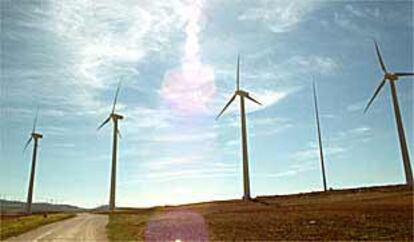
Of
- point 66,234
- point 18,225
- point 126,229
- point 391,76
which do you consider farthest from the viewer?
point 391,76

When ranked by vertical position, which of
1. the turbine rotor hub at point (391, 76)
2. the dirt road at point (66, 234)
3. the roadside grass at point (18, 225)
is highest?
the turbine rotor hub at point (391, 76)

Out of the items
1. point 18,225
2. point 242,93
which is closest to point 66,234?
point 18,225

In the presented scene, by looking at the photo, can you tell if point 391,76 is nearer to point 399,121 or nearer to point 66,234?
point 399,121

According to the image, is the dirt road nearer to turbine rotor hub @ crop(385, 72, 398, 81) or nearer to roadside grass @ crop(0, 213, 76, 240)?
roadside grass @ crop(0, 213, 76, 240)

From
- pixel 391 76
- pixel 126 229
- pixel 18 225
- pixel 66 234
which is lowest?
pixel 66 234

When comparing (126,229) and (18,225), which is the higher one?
(18,225)

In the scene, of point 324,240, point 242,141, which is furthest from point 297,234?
point 242,141

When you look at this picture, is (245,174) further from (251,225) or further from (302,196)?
(251,225)

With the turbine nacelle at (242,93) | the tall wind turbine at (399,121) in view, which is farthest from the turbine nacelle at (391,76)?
the turbine nacelle at (242,93)

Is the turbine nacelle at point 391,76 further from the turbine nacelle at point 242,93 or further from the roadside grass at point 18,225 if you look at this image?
the roadside grass at point 18,225

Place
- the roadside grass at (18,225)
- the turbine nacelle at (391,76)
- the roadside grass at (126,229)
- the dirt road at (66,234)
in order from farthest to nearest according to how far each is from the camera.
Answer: the turbine nacelle at (391,76), the roadside grass at (18,225), the dirt road at (66,234), the roadside grass at (126,229)

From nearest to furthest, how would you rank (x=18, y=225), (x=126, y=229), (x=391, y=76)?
(x=126, y=229), (x=18, y=225), (x=391, y=76)

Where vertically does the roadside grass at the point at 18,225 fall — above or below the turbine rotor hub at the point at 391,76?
below

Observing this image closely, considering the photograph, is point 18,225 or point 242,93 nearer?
point 18,225
